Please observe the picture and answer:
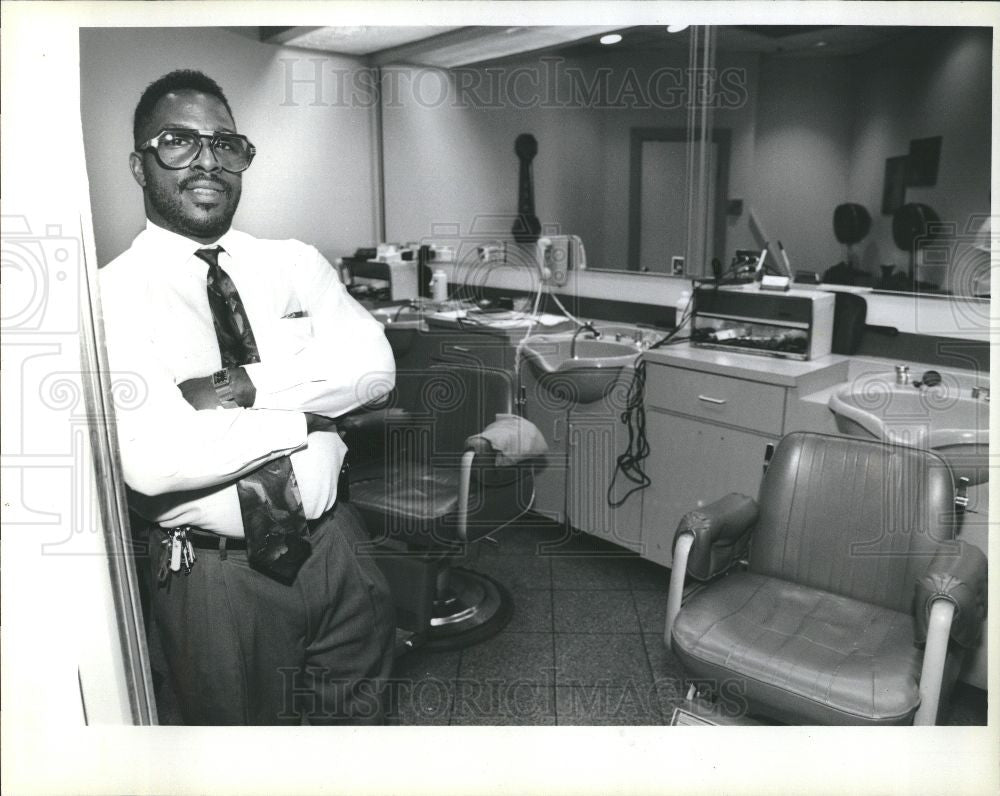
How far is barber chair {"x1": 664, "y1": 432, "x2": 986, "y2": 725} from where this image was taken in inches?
60.7

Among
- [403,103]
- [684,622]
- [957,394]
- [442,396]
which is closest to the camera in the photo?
[684,622]

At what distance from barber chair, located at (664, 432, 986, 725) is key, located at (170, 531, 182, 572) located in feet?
3.85

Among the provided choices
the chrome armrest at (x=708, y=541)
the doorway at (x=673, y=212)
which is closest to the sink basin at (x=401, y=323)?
the chrome armrest at (x=708, y=541)

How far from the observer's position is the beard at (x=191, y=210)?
150 centimetres

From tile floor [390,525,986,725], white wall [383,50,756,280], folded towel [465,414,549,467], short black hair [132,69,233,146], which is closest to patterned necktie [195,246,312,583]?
short black hair [132,69,233,146]

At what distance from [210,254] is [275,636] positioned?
0.84 meters

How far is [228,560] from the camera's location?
1523 mm

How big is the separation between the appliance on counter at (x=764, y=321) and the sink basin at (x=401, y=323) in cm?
102

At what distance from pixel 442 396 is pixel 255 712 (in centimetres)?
101

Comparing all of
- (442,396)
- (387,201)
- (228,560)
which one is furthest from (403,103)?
(228,560)

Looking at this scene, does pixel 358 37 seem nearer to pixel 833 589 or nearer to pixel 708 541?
pixel 708 541

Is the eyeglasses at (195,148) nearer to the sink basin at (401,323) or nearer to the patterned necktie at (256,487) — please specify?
the patterned necktie at (256,487)

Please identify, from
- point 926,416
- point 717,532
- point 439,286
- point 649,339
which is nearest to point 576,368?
point 649,339

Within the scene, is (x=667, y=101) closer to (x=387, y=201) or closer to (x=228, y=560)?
(x=387, y=201)
